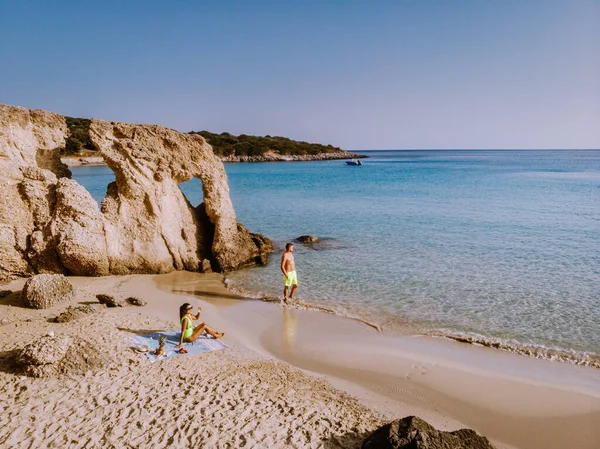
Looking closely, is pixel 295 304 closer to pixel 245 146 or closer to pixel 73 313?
pixel 73 313

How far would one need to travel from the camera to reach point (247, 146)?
3949 inches

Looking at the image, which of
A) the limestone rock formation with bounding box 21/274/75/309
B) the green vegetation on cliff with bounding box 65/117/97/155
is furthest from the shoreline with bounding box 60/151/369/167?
the limestone rock formation with bounding box 21/274/75/309

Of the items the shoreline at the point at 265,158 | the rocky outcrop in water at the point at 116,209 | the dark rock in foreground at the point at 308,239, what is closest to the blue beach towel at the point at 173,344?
the rocky outcrop in water at the point at 116,209

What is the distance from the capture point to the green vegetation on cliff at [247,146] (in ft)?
315

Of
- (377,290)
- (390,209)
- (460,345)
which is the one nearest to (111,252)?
(377,290)

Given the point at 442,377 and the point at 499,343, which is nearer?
the point at 442,377

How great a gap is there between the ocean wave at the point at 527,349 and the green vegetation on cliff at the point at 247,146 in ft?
278

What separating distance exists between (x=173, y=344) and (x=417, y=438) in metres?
4.89

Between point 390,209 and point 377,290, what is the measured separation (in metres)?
16.2

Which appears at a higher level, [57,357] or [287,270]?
[287,270]

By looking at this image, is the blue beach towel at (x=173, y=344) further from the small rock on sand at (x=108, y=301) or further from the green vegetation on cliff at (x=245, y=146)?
the green vegetation on cliff at (x=245, y=146)

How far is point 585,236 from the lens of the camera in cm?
1802

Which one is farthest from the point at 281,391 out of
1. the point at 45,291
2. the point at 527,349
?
the point at 45,291

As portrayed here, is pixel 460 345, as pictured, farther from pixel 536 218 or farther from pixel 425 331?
pixel 536 218
